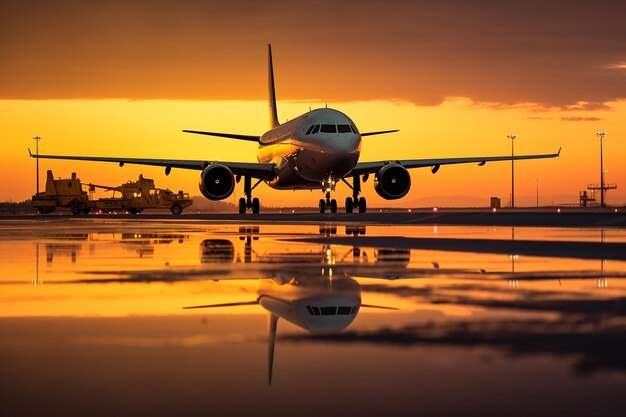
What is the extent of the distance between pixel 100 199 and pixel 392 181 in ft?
151

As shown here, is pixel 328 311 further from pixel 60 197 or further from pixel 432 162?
pixel 60 197

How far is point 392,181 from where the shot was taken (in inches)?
1997

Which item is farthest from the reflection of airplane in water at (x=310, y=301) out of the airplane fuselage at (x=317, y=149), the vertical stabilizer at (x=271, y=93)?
the vertical stabilizer at (x=271, y=93)

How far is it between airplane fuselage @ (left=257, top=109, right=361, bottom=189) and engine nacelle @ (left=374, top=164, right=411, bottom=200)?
275cm

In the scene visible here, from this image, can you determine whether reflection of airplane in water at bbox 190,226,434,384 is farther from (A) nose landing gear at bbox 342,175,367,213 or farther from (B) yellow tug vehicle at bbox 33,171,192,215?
(B) yellow tug vehicle at bbox 33,171,192,215

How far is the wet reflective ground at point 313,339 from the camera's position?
5.82 metres

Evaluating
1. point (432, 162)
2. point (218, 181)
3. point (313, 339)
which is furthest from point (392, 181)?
point (313, 339)

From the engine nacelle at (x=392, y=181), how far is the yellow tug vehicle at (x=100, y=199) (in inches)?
1613

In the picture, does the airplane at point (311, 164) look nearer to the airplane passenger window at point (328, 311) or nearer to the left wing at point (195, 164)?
the left wing at point (195, 164)

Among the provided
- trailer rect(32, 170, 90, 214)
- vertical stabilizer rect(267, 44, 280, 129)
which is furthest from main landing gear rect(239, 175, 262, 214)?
trailer rect(32, 170, 90, 214)

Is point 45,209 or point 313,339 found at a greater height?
point 45,209

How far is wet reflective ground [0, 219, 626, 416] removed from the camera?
5.82 meters

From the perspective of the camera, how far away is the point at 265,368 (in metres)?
6.75

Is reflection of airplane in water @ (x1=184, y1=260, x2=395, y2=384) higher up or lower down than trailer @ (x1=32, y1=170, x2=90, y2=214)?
lower down
